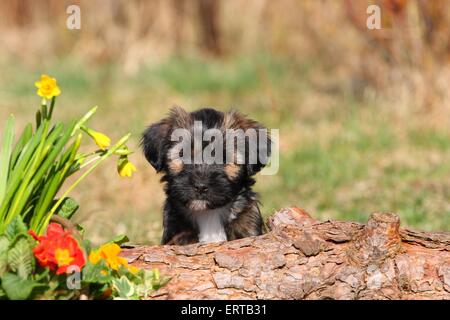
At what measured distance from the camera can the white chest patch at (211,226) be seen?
5.43 meters

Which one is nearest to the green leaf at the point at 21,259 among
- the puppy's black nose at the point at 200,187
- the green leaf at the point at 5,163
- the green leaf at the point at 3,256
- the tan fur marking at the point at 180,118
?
the green leaf at the point at 3,256

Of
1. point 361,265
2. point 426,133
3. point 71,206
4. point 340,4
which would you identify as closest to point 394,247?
point 361,265

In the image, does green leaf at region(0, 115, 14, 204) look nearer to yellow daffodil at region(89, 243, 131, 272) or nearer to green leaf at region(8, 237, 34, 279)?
green leaf at region(8, 237, 34, 279)

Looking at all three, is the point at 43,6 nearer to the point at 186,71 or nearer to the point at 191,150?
the point at 186,71

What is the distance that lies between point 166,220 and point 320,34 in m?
8.74

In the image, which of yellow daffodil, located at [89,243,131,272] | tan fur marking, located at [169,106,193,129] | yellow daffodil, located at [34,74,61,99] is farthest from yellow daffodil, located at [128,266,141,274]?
tan fur marking, located at [169,106,193,129]

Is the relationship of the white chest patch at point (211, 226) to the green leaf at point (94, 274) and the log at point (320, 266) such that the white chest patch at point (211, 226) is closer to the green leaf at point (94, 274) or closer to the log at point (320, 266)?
the log at point (320, 266)

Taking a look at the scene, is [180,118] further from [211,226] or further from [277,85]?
[277,85]

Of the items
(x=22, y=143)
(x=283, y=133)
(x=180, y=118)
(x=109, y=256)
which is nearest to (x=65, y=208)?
(x=22, y=143)

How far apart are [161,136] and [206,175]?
2.09ft

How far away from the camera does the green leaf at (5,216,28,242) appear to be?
4.22 m

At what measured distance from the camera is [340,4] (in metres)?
12.3

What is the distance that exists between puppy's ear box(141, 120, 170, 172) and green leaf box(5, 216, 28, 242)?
1.45 meters

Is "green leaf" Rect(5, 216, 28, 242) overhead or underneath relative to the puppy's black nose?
underneath
